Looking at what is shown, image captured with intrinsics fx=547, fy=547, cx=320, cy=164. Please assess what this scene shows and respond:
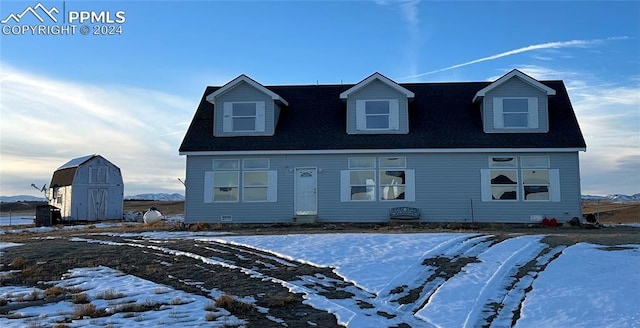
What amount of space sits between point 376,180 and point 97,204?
23000 millimetres

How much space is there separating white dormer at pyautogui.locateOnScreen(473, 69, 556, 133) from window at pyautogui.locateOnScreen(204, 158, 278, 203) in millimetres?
9325

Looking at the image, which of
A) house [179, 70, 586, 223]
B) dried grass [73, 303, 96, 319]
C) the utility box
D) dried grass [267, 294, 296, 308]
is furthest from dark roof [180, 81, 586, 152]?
dried grass [73, 303, 96, 319]

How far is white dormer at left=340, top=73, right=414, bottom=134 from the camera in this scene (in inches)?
891

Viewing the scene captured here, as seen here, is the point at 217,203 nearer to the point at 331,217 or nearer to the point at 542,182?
the point at 331,217

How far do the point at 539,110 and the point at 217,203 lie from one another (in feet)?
44.8

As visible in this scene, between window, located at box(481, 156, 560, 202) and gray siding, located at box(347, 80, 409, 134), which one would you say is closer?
window, located at box(481, 156, 560, 202)

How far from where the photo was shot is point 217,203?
882 inches

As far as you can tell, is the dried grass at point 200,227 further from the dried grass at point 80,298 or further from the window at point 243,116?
the dried grass at point 80,298

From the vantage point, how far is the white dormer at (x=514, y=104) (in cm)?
2220

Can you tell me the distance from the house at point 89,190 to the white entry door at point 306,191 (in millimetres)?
20453

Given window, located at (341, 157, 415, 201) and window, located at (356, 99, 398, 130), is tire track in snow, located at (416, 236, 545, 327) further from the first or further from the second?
window, located at (356, 99, 398, 130)

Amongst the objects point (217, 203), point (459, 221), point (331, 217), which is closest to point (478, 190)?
point (459, 221)

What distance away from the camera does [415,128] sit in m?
22.8

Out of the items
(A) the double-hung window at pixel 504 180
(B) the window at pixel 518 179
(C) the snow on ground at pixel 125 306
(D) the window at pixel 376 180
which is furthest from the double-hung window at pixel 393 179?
(C) the snow on ground at pixel 125 306
